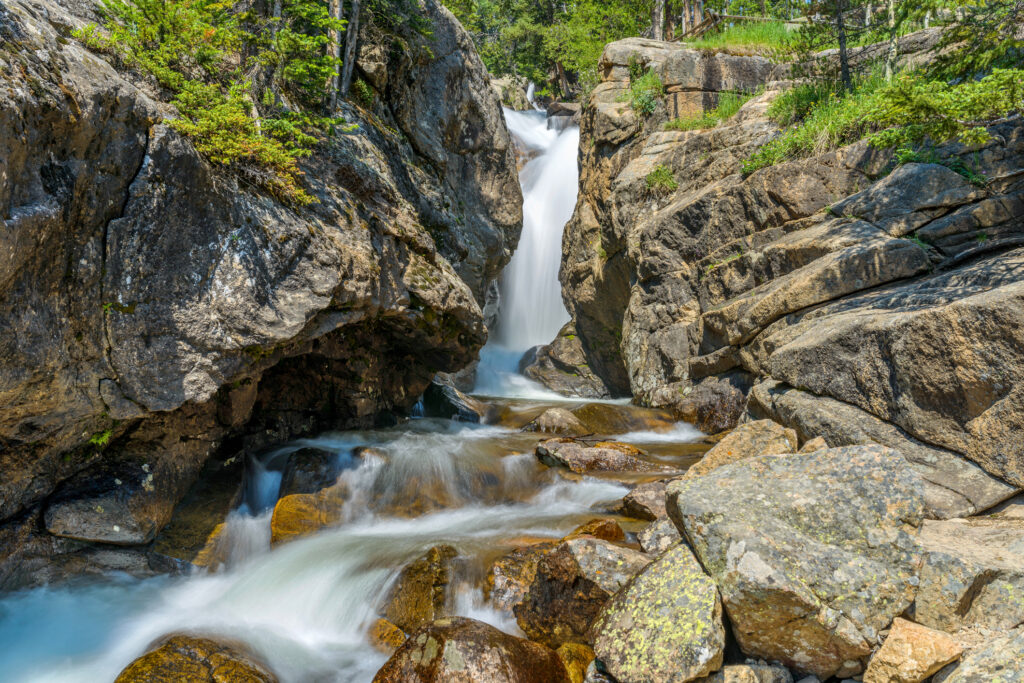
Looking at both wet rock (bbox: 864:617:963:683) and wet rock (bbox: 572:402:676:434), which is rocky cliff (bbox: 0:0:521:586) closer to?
wet rock (bbox: 572:402:676:434)

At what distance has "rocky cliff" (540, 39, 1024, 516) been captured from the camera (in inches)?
215

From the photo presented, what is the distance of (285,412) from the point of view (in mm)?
8711

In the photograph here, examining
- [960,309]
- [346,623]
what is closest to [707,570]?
[346,623]

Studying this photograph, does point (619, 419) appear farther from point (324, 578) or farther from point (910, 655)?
point (910, 655)

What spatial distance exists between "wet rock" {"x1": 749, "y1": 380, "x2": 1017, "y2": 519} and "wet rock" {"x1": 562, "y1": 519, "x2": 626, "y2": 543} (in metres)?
2.64

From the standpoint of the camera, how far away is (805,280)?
29.1ft

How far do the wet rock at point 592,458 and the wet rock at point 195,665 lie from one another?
483cm

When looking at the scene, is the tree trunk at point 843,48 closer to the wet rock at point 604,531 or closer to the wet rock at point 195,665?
the wet rock at point 604,531

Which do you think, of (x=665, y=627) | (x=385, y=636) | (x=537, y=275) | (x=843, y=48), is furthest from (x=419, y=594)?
(x=537, y=275)

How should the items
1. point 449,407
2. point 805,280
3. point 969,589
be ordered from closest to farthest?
point 969,589, point 805,280, point 449,407

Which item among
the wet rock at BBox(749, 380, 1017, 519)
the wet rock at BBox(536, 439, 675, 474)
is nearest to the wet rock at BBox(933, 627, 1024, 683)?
the wet rock at BBox(749, 380, 1017, 519)

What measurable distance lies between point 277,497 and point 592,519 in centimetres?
407

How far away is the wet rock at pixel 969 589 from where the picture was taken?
3.62 meters

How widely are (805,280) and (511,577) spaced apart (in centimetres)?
671
